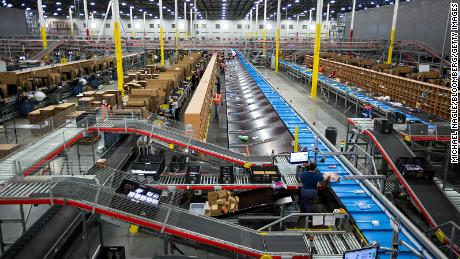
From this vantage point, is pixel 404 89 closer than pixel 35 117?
No

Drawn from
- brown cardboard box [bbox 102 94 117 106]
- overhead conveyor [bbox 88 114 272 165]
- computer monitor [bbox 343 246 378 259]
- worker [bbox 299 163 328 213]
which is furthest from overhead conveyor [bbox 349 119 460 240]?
brown cardboard box [bbox 102 94 117 106]

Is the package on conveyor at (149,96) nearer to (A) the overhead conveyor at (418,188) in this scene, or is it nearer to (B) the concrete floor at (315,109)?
(B) the concrete floor at (315,109)

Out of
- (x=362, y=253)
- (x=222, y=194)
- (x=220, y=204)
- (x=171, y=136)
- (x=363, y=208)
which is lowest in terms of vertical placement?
(x=220, y=204)

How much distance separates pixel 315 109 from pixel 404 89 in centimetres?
528

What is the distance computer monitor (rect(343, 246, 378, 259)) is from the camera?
4.60m

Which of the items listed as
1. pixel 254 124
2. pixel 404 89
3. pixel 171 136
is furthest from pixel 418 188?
pixel 404 89

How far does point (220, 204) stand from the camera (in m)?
8.30

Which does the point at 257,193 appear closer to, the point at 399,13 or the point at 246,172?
the point at 246,172

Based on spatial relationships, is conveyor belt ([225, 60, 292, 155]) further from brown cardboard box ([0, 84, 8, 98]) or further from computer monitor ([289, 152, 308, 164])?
brown cardboard box ([0, 84, 8, 98])

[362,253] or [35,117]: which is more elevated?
[362,253]

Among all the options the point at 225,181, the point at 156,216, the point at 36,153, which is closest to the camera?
the point at 156,216

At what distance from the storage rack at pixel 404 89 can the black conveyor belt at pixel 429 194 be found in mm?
5323

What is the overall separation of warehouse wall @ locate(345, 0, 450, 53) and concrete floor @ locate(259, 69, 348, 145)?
13027 mm

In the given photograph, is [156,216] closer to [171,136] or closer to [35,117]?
[171,136]
